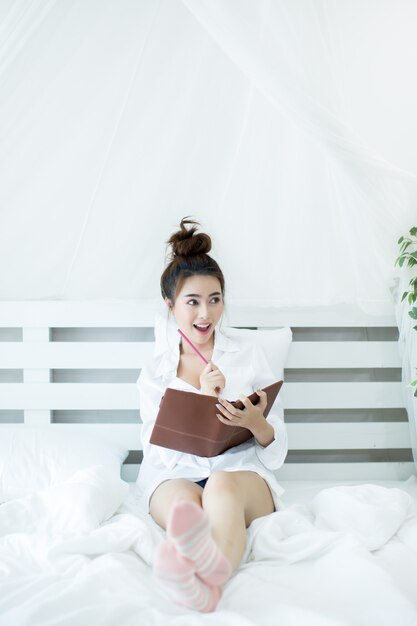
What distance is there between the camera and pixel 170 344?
2154mm

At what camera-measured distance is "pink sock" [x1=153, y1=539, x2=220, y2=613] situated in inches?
44.5

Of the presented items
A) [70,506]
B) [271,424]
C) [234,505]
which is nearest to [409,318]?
[271,424]

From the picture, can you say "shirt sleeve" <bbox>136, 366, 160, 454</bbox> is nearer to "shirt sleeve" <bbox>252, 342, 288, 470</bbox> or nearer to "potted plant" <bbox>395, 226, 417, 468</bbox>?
"shirt sleeve" <bbox>252, 342, 288, 470</bbox>

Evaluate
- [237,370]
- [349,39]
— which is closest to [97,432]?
[237,370]

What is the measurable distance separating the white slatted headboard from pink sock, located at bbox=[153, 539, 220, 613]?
1.22m

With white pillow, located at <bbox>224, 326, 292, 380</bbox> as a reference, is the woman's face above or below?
above

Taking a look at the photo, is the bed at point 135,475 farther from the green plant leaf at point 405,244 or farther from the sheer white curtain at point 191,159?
the green plant leaf at point 405,244

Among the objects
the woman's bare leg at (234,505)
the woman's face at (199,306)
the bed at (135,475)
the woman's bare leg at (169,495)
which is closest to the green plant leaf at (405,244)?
the bed at (135,475)

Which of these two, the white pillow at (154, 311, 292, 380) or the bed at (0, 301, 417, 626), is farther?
the white pillow at (154, 311, 292, 380)

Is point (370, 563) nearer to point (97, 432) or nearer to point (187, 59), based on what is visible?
point (97, 432)

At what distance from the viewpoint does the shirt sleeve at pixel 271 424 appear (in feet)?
6.22

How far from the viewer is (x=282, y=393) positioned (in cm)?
243

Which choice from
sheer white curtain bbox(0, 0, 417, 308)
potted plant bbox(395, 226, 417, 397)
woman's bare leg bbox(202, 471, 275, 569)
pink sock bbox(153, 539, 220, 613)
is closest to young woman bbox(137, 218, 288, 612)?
woman's bare leg bbox(202, 471, 275, 569)

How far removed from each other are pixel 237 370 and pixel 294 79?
88cm
